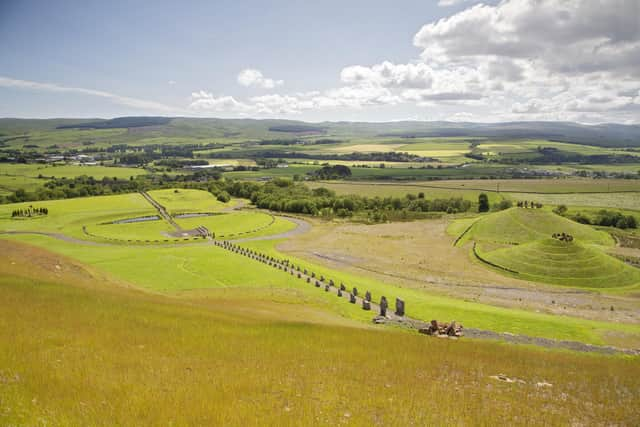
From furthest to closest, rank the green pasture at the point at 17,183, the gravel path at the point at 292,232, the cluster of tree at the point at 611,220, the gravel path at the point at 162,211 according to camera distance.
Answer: the green pasture at the point at 17,183
the gravel path at the point at 162,211
the cluster of tree at the point at 611,220
the gravel path at the point at 292,232

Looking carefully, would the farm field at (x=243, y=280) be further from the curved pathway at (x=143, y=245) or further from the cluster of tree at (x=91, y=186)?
the cluster of tree at (x=91, y=186)

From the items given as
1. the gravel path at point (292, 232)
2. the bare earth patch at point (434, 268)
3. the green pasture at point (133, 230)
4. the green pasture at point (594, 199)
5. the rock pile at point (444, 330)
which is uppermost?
the green pasture at point (594, 199)

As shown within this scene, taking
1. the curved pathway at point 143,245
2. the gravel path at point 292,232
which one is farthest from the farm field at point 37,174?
the gravel path at point 292,232

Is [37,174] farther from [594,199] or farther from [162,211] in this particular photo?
[594,199]

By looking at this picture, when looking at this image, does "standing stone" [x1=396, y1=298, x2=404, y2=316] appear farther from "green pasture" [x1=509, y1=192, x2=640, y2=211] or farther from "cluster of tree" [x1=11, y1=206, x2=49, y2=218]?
"green pasture" [x1=509, y1=192, x2=640, y2=211]

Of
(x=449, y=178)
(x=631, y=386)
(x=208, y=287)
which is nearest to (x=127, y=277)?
(x=208, y=287)

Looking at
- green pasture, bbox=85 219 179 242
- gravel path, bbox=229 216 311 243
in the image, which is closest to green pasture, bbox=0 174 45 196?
green pasture, bbox=85 219 179 242

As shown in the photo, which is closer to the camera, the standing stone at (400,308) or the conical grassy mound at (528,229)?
the standing stone at (400,308)
